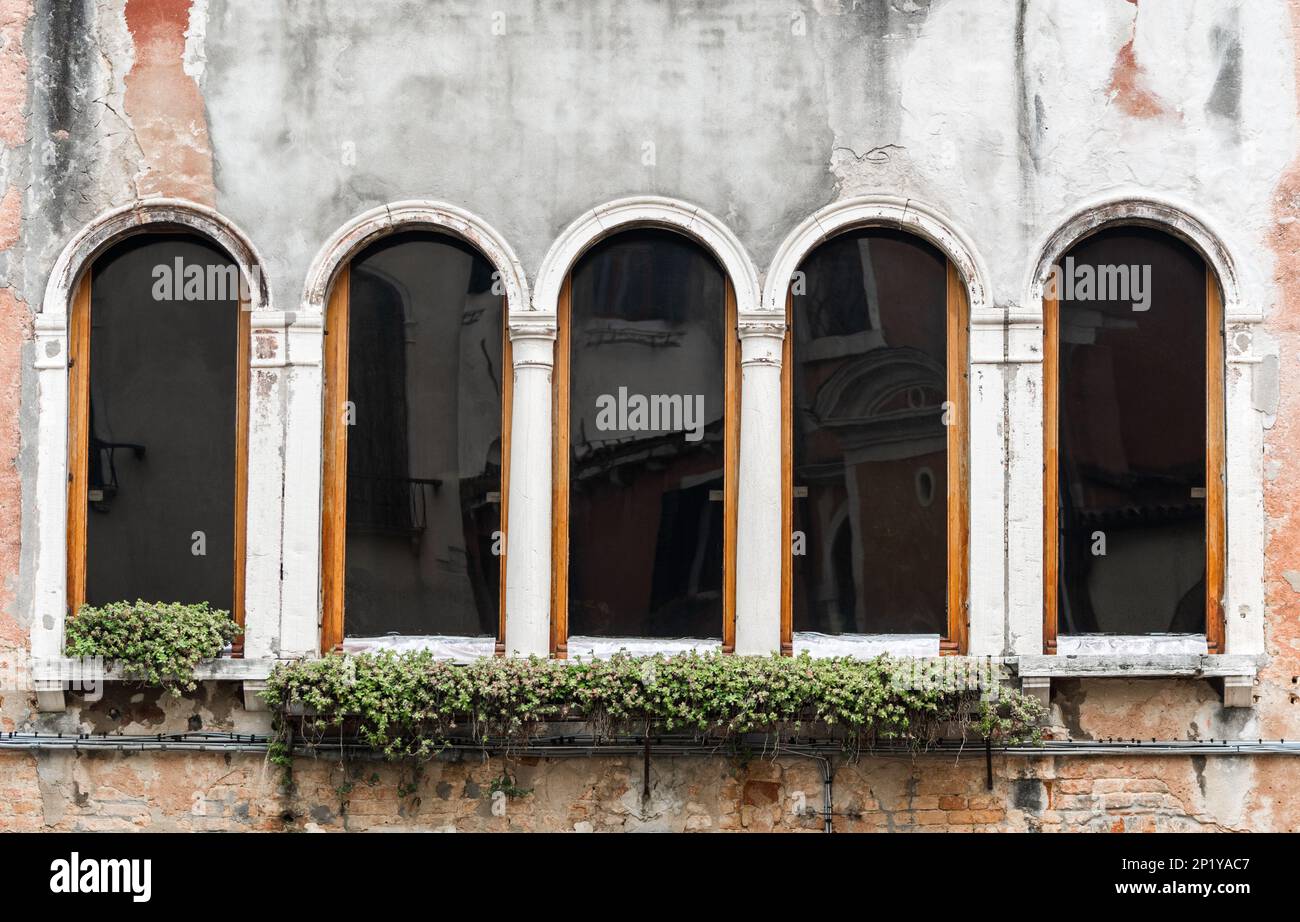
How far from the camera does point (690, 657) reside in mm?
7230

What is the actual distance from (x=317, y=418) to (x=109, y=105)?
2163 millimetres

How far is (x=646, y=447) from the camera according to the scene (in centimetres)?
761

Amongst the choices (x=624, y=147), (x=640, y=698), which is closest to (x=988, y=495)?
(x=640, y=698)

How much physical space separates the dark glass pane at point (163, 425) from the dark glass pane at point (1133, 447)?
4790 mm

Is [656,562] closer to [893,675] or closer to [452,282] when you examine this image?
[893,675]

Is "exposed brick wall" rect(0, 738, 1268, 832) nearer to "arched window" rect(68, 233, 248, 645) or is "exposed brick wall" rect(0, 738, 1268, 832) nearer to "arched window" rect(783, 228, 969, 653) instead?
"arched window" rect(783, 228, 969, 653)

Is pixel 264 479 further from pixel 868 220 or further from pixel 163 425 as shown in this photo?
pixel 868 220

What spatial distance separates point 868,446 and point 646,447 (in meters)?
1.26

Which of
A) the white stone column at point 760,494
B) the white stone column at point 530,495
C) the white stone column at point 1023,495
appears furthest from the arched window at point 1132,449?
the white stone column at point 530,495

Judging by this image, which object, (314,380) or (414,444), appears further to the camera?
(414,444)

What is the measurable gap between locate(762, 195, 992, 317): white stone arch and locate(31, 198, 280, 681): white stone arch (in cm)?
287

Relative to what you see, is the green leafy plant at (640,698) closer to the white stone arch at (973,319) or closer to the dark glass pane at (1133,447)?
the white stone arch at (973,319)

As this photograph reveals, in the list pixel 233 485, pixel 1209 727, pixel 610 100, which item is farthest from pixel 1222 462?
pixel 233 485

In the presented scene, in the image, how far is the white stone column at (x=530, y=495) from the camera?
7.42 m
